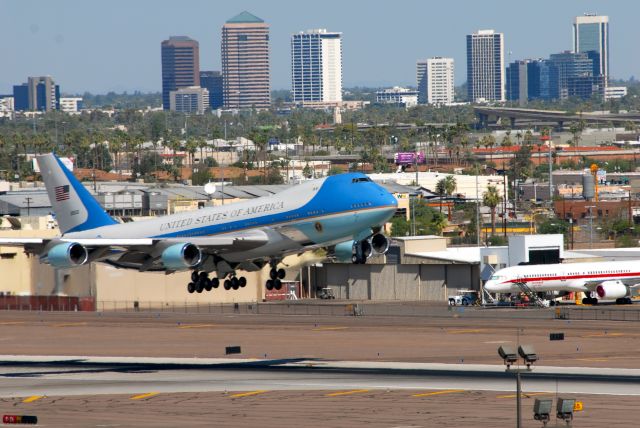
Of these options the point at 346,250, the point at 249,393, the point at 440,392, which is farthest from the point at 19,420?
the point at 346,250

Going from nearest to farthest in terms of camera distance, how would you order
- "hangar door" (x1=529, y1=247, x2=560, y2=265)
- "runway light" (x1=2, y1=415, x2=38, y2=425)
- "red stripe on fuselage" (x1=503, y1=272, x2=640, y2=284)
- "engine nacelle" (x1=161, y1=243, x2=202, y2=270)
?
"runway light" (x1=2, y1=415, x2=38, y2=425) < "engine nacelle" (x1=161, y1=243, x2=202, y2=270) < "red stripe on fuselage" (x1=503, y1=272, x2=640, y2=284) < "hangar door" (x1=529, y1=247, x2=560, y2=265)

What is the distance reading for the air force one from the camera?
10412 cm

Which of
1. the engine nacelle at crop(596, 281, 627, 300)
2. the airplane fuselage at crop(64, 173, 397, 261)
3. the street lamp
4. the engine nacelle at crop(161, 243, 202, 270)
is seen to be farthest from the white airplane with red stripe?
the street lamp

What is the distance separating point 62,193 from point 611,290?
3056 inches

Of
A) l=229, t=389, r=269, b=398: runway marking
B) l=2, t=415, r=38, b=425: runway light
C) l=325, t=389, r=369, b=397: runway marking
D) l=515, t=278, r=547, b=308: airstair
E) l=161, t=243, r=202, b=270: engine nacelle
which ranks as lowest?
l=515, t=278, r=547, b=308: airstair

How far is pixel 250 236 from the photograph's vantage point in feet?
352

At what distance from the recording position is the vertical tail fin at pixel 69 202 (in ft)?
407

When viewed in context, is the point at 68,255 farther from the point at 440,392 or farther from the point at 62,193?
the point at 440,392

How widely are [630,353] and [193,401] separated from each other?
40332 millimetres

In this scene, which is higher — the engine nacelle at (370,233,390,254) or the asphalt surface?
the engine nacelle at (370,233,390,254)

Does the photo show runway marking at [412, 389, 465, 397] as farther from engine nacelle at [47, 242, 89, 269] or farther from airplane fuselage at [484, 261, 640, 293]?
airplane fuselage at [484, 261, 640, 293]

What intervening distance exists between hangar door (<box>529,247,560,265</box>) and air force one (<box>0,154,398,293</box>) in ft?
280

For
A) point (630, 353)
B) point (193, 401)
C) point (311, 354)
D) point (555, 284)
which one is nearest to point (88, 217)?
point (311, 354)

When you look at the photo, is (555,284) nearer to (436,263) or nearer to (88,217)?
(436,263)
